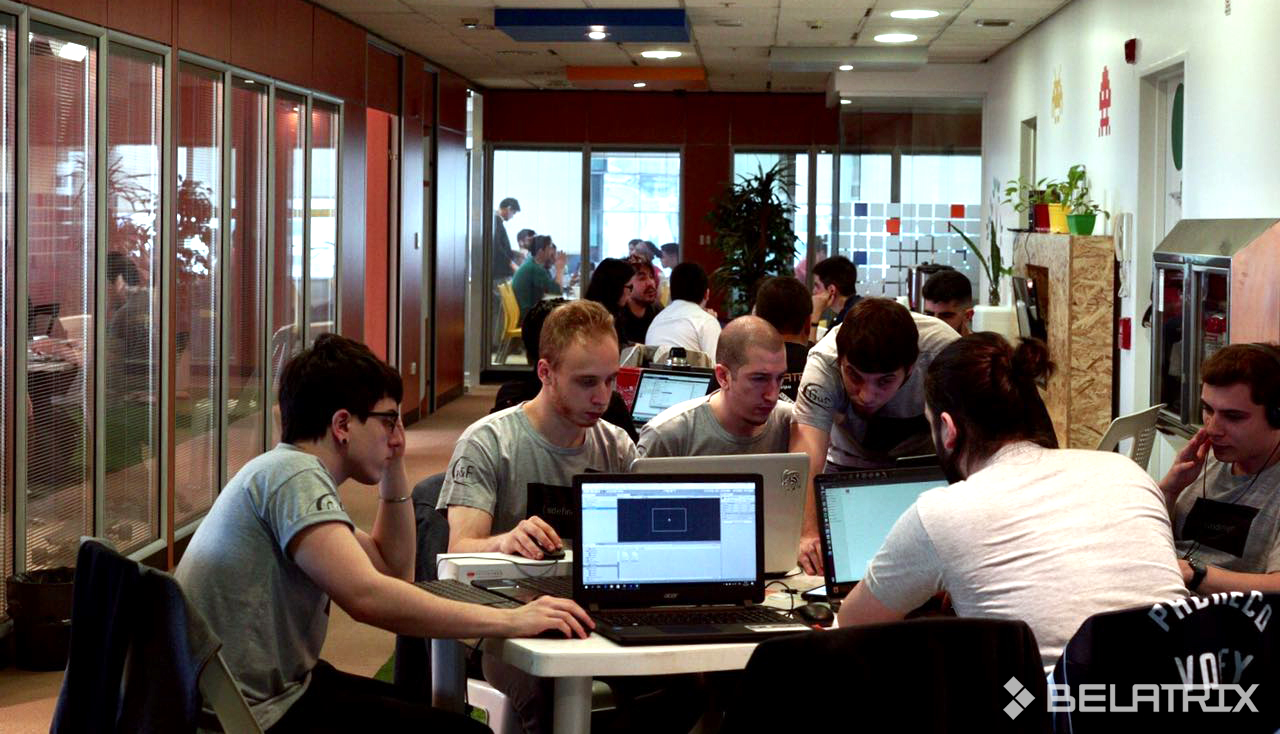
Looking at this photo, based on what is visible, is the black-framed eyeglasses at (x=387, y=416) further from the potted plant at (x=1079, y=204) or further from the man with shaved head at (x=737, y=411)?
the potted plant at (x=1079, y=204)

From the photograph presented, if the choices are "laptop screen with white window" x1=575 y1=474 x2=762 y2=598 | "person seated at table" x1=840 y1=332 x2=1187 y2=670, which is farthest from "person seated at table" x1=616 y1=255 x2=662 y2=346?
"person seated at table" x1=840 y1=332 x2=1187 y2=670

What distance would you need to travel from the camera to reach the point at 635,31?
32.7ft

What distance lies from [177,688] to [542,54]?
10.6 metres

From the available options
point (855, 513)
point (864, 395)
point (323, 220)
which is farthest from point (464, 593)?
point (323, 220)

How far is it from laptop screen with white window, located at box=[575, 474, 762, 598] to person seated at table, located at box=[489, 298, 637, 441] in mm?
1568

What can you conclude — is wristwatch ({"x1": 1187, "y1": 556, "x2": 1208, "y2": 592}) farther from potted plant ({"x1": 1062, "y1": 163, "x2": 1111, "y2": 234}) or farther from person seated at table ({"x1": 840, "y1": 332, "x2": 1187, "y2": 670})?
potted plant ({"x1": 1062, "y1": 163, "x2": 1111, "y2": 234})

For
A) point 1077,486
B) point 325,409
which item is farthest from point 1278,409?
point 325,409

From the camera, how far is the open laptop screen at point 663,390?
6027 millimetres

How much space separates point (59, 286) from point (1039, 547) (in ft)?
14.9

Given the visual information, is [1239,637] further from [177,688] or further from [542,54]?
[542,54]

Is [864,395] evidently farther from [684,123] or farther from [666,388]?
[684,123]

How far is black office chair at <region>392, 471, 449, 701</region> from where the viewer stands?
13.0ft

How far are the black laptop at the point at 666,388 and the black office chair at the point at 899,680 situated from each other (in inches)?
142

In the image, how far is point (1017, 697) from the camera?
2.41 meters
